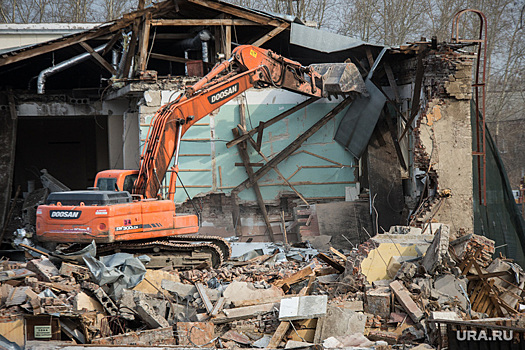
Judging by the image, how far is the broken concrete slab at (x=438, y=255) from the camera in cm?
824

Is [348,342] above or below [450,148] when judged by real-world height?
below

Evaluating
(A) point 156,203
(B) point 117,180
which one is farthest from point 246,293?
(B) point 117,180

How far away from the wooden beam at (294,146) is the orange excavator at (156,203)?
2689 millimetres

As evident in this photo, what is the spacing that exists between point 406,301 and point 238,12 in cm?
917

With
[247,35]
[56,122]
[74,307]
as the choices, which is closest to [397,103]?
[247,35]

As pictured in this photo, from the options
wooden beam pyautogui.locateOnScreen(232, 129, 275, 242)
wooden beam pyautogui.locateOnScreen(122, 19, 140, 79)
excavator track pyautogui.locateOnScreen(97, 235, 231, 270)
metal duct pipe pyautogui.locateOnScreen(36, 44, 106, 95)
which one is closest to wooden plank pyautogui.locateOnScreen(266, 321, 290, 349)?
excavator track pyautogui.locateOnScreen(97, 235, 231, 270)

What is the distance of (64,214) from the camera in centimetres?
998

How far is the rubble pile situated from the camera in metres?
7.53

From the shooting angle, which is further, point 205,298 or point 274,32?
point 274,32

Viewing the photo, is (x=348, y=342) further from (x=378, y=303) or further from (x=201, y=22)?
(x=201, y=22)

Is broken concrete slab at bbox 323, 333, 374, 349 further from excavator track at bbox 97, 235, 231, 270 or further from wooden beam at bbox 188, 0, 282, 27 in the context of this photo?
wooden beam at bbox 188, 0, 282, 27

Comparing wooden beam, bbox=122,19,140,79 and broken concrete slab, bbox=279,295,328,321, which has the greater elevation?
wooden beam, bbox=122,19,140,79

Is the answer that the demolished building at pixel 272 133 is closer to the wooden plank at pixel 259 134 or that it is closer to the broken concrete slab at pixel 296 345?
the wooden plank at pixel 259 134

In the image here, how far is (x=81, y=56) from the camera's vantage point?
1593cm
